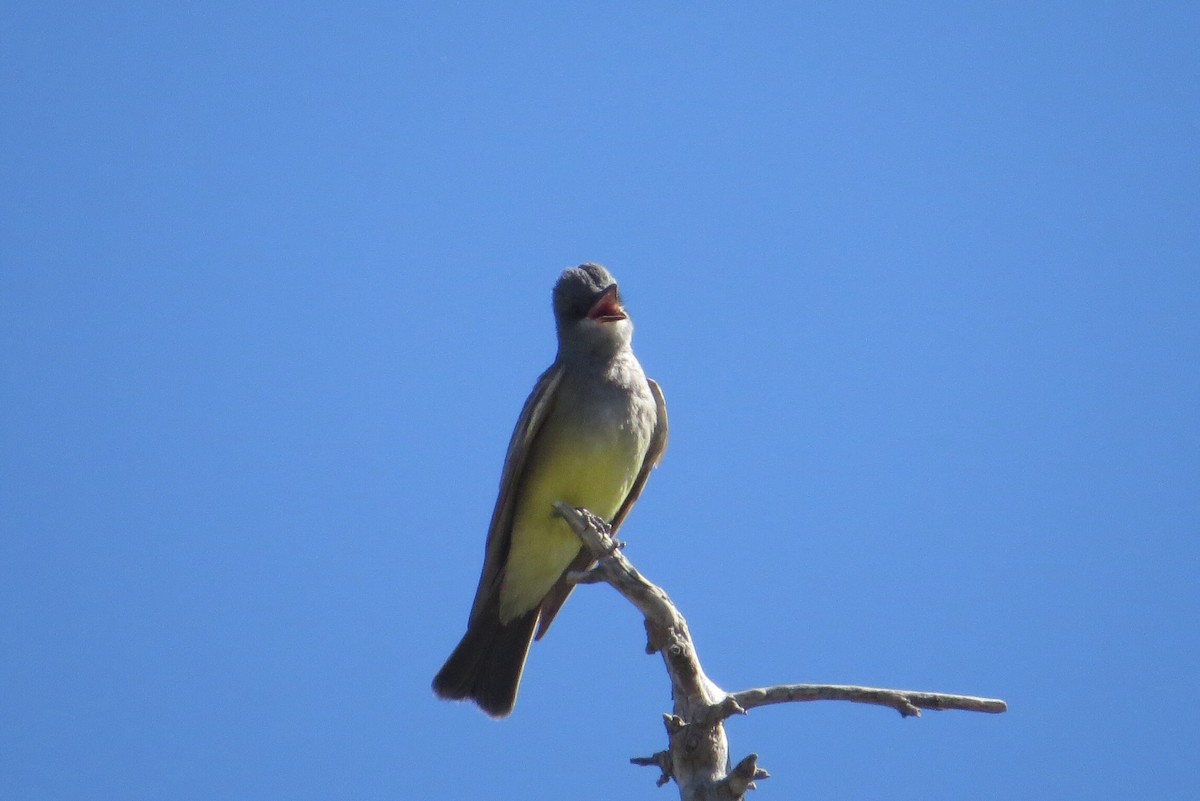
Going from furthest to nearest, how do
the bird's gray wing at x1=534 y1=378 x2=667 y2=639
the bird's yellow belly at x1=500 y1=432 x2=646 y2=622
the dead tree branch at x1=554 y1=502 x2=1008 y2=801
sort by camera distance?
the bird's gray wing at x1=534 y1=378 x2=667 y2=639 → the bird's yellow belly at x1=500 y1=432 x2=646 y2=622 → the dead tree branch at x1=554 y1=502 x2=1008 y2=801

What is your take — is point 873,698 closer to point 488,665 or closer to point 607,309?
point 488,665

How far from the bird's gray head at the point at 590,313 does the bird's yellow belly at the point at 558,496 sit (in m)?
0.85

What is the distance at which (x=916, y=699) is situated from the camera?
16.5 ft

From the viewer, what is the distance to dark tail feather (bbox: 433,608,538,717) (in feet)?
26.1

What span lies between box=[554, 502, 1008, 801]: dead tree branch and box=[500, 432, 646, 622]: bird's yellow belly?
216 cm

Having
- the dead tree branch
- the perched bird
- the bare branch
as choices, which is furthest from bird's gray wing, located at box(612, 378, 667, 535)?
the bare branch

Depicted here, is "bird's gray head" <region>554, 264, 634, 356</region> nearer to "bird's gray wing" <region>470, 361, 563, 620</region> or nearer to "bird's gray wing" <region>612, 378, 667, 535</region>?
"bird's gray wing" <region>612, 378, 667, 535</region>

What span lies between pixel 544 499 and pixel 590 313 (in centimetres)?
146

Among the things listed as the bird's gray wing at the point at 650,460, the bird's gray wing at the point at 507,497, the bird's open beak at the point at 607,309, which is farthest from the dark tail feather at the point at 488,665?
the bird's open beak at the point at 607,309

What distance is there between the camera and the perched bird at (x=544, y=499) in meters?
7.93

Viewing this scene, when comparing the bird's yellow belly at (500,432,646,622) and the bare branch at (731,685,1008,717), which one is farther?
the bird's yellow belly at (500,432,646,622)

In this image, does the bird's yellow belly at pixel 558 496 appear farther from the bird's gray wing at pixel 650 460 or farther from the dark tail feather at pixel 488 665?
the bird's gray wing at pixel 650 460

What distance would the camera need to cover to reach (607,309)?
28.2 ft

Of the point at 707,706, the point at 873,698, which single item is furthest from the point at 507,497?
the point at 873,698
